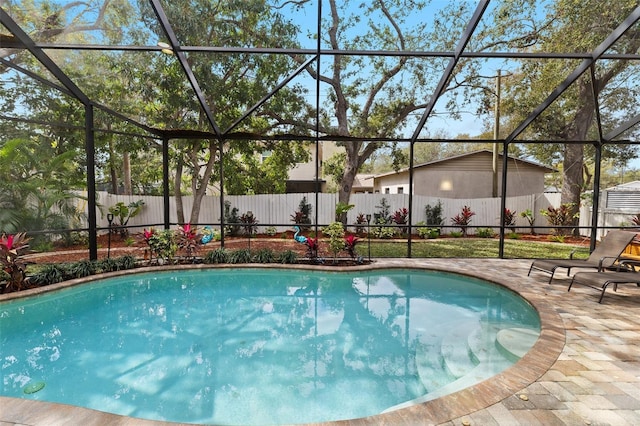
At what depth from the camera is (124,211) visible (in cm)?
1124

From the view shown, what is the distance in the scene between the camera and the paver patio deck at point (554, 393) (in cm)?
228

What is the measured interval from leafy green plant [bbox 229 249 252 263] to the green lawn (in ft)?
11.6

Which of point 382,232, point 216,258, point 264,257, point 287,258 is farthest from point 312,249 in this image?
point 382,232

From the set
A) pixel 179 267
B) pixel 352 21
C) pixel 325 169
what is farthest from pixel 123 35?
pixel 325 169

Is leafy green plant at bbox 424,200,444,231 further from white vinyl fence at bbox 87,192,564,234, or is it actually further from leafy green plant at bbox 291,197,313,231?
leafy green plant at bbox 291,197,313,231

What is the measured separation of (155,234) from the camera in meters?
7.36

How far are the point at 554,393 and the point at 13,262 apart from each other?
295 inches

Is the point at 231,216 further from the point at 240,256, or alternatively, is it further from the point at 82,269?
the point at 82,269

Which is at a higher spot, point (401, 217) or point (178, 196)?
point (178, 196)

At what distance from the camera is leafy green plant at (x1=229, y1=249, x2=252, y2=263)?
7.62m

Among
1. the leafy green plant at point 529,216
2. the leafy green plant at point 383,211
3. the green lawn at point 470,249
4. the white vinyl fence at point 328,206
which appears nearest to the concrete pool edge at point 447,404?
the green lawn at point 470,249

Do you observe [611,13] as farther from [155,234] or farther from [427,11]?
[155,234]

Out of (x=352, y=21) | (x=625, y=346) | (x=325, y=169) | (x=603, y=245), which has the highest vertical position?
(x=352, y=21)

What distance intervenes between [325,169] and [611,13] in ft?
37.2
